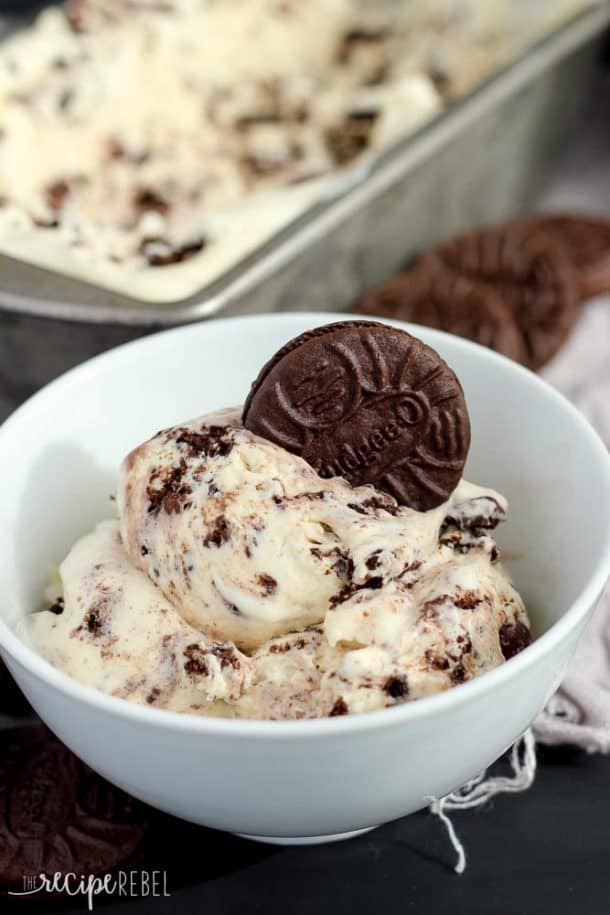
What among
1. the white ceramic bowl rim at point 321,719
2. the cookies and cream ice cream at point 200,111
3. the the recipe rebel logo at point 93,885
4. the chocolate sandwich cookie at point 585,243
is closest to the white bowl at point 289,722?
the white ceramic bowl rim at point 321,719

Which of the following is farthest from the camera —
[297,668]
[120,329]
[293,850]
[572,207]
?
[572,207]

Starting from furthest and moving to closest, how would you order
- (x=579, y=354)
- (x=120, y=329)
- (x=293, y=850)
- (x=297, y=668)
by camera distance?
(x=579, y=354) < (x=120, y=329) < (x=293, y=850) < (x=297, y=668)

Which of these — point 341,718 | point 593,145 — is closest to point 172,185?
point 593,145

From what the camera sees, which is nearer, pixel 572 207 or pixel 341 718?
pixel 341 718

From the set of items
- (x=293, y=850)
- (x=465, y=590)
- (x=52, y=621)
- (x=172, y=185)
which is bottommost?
(x=293, y=850)

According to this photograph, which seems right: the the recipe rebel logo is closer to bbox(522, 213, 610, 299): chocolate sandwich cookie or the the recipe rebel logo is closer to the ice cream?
the ice cream

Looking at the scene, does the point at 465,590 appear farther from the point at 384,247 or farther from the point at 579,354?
the point at 384,247

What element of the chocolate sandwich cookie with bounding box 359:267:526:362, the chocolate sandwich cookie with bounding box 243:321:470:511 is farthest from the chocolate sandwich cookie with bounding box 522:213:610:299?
the chocolate sandwich cookie with bounding box 243:321:470:511
